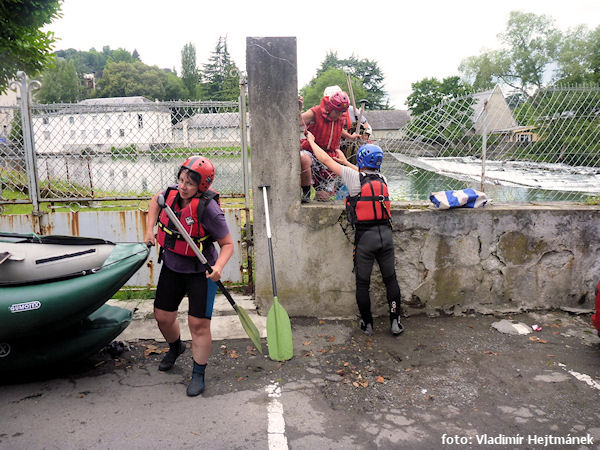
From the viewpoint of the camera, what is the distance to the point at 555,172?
17.1 feet

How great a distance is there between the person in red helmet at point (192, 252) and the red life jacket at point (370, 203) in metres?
1.40

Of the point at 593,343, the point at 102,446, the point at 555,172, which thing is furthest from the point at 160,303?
the point at 555,172

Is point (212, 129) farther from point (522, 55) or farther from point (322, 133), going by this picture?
point (522, 55)

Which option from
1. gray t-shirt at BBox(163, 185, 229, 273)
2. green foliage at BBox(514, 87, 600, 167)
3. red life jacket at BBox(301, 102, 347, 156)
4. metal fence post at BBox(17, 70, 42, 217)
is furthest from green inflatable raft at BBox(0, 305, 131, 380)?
green foliage at BBox(514, 87, 600, 167)

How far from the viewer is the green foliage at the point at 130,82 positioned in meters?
77.4

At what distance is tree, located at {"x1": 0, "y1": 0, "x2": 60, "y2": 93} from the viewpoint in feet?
46.6

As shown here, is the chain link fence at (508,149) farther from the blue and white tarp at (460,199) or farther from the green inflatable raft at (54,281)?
the green inflatable raft at (54,281)

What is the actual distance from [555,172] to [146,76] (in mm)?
85070

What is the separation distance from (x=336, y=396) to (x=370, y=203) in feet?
5.74

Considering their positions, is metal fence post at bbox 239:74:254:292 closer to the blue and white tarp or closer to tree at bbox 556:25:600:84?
the blue and white tarp

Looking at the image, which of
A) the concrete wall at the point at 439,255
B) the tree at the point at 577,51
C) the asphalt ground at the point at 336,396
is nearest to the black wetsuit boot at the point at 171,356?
the asphalt ground at the point at 336,396

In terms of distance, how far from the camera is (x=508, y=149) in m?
5.02

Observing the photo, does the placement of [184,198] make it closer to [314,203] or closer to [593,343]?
[314,203]

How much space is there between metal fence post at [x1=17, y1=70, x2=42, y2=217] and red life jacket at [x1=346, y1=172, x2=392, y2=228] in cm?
348
